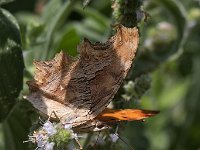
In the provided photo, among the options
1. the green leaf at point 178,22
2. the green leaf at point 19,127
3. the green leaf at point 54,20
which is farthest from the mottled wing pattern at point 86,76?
the green leaf at point 178,22

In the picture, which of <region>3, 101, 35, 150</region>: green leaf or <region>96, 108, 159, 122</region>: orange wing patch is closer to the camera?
<region>96, 108, 159, 122</region>: orange wing patch

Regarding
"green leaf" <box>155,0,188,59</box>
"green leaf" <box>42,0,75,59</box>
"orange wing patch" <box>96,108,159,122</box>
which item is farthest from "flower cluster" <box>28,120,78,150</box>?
"green leaf" <box>155,0,188,59</box>

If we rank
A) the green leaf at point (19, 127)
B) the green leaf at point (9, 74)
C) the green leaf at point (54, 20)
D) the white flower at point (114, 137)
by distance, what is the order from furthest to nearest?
the green leaf at point (54, 20) < the green leaf at point (19, 127) < the green leaf at point (9, 74) < the white flower at point (114, 137)

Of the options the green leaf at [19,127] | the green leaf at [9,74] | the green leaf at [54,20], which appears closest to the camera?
the green leaf at [9,74]

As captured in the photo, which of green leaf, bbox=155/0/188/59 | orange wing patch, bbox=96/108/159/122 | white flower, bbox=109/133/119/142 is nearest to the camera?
orange wing patch, bbox=96/108/159/122

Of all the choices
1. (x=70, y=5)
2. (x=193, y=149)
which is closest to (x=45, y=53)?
(x=70, y=5)

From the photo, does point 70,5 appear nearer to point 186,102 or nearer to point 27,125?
point 27,125

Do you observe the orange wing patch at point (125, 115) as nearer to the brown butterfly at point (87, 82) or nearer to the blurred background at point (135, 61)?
the brown butterfly at point (87, 82)

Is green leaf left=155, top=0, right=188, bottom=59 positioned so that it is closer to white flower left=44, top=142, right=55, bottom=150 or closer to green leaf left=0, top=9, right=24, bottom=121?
green leaf left=0, top=9, right=24, bottom=121
